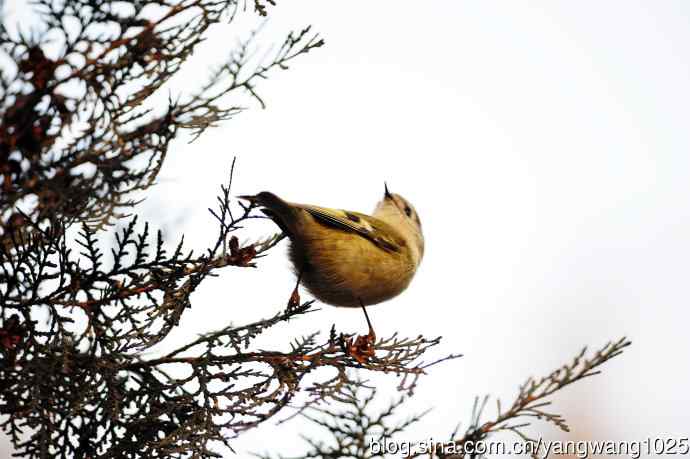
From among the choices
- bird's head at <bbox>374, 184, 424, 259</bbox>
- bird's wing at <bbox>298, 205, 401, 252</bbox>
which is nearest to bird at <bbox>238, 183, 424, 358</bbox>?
bird's wing at <bbox>298, 205, 401, 252</bbox>

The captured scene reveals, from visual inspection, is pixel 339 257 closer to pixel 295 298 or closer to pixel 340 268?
pixel 340 268

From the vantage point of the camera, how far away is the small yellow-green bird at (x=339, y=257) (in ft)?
15.0

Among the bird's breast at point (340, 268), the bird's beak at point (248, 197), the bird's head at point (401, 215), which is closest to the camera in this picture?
the bird's beak at point (248, 197)

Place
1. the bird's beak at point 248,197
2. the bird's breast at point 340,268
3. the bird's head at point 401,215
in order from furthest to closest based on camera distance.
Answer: the bird's head at point 401,215 < the bird's breast at point 340,268 < the bird's beak at point 248,197

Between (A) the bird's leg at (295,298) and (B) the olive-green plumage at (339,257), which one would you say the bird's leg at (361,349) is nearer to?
(A) the bird's leg at (295,298)

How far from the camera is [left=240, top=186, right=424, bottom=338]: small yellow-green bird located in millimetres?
4574

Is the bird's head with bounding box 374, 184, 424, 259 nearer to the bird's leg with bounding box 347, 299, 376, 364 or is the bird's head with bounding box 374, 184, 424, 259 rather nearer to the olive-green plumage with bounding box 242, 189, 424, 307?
the olive-green plumage with bounding box 242, 189, 424, 307

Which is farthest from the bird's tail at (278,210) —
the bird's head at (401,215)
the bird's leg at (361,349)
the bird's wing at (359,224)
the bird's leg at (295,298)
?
the bird's head at (401,215)

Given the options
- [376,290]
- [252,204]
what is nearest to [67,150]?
[252,204]

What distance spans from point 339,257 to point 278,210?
0.53m

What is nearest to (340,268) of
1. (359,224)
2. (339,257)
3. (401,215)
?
(339,257)

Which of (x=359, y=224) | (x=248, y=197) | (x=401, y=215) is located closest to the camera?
(x=248, y=197)

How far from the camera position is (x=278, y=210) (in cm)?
434

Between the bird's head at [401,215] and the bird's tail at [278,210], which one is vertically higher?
the bird's head at [401,215]
